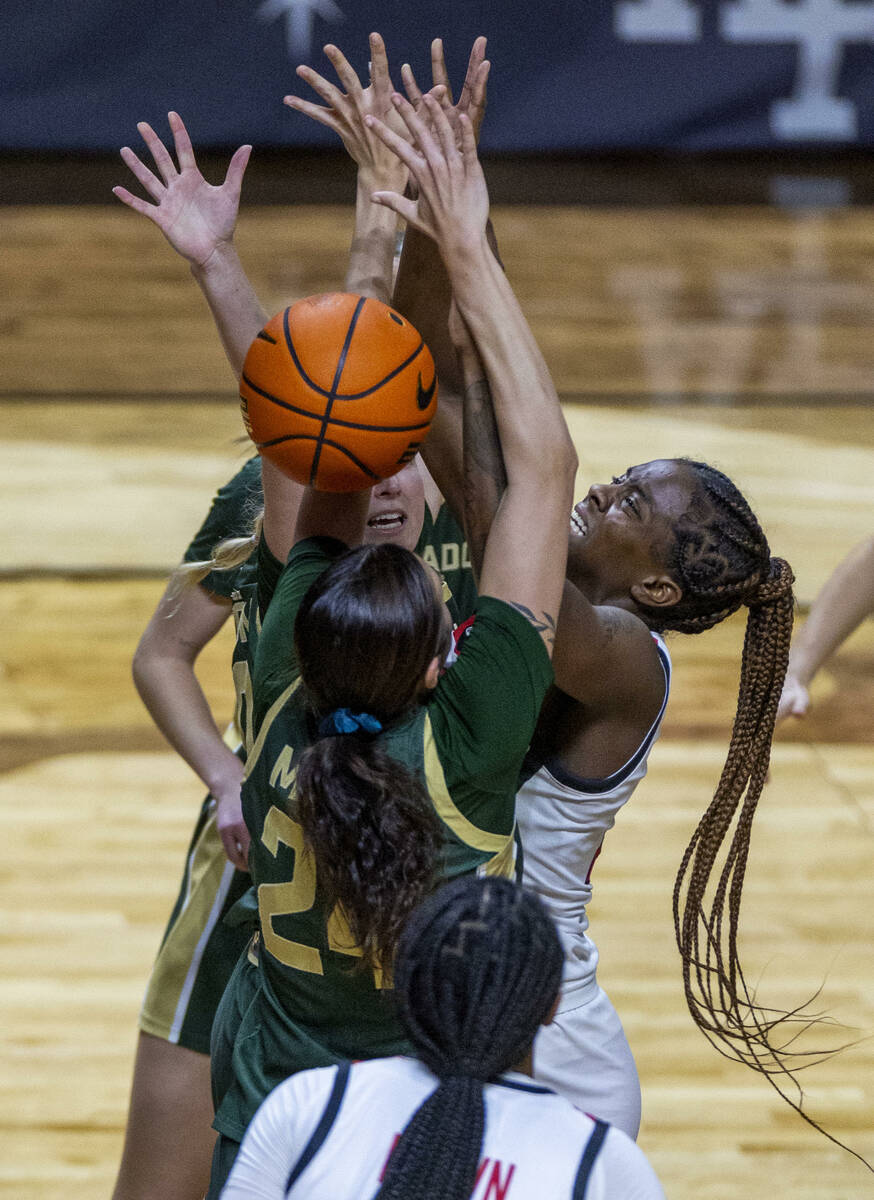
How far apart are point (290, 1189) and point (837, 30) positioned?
31.4 feet

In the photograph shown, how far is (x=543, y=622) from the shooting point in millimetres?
1744

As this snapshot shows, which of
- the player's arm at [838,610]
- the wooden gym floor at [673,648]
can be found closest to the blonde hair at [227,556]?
the wooden gym floor at [673,648]

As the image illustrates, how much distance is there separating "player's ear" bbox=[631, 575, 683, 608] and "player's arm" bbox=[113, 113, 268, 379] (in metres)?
0.64

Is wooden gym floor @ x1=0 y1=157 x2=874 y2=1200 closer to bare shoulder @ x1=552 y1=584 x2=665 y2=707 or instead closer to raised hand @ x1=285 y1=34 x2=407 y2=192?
bare shoulder @ x1=552 y1=584 x2=665 y2=707

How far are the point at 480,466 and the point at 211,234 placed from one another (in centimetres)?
56

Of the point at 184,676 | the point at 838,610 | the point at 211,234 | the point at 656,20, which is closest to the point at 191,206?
the point at 211,234

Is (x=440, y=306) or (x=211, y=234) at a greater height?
(x=211, y=234)

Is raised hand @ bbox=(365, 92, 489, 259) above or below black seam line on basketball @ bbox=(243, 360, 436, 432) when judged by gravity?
above

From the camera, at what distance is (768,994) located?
12.0 feet

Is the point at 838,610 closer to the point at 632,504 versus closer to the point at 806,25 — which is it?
the point at 632,504

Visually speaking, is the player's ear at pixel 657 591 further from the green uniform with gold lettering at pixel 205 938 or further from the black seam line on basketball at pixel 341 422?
the green uniform with gold lettering at pixel 205 938

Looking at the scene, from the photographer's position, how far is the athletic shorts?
270 cm

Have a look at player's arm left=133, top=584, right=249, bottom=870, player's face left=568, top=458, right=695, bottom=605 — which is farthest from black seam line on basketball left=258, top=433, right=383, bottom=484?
player's arm left=133, top=584, right=249, bottom=870

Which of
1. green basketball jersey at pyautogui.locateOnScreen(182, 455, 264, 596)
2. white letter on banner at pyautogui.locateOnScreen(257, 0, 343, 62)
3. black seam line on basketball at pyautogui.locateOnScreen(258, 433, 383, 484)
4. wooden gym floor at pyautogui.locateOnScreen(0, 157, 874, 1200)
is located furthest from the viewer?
white letter on banner at pyautogui.locateOnScreen(257, 0, 343, 62)
